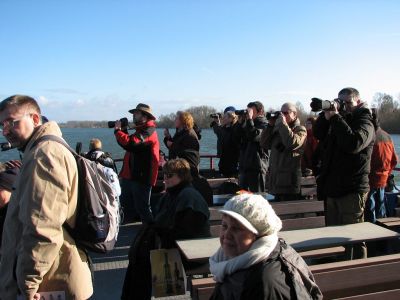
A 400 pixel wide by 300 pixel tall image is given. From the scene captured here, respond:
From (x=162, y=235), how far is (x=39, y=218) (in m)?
1.30

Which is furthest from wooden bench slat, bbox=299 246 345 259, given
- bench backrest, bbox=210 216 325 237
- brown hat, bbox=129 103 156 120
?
brown hat, bbox=129 103 156 120

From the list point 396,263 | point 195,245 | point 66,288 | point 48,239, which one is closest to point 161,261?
point 195,245

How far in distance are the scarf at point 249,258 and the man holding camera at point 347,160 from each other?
81.2 inches

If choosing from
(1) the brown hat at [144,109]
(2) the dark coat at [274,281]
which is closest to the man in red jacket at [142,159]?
(1) the brown hat at [144,109]

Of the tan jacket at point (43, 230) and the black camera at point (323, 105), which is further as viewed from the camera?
the black camera at point (323, 105)

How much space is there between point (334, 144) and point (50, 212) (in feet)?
9.19

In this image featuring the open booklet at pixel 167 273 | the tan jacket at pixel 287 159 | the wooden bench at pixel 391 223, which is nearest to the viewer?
the open booklet at pixel 167 273

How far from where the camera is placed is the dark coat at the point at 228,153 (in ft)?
23.1

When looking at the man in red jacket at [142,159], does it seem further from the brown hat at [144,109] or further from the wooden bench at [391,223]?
the wooden bench at [391,223]

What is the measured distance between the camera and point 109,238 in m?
2.40

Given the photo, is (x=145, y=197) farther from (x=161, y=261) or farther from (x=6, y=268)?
(x=6, y=268)

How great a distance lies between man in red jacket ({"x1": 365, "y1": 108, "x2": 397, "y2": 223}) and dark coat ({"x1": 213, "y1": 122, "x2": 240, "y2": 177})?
2497 millimetres

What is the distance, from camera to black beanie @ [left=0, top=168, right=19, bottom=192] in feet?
9.46

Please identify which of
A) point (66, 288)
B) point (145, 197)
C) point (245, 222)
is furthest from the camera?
point (145, 197)
